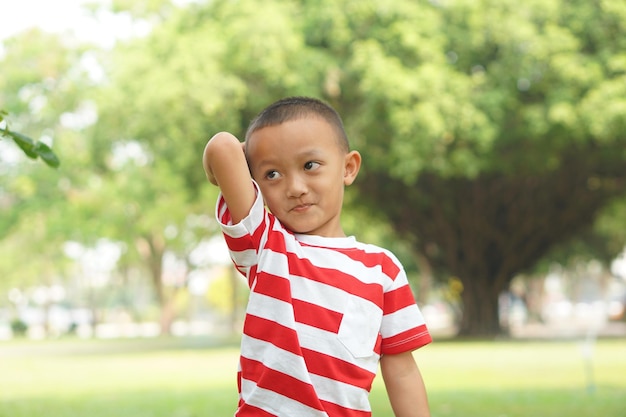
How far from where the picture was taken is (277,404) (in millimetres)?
2266

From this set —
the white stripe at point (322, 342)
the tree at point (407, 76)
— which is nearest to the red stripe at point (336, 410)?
the white stripe at point (322, 342)

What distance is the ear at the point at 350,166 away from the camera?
8.33 ft

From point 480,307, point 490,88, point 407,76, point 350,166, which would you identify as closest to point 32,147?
A: point 350,166

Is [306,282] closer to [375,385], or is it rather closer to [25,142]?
[25,142]

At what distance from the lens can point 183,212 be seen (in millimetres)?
36094

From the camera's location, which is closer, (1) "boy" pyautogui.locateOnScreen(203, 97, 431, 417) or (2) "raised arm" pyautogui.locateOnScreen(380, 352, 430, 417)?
(1) "boy" pyautogui.locateOnScreen(203, 97, 431, 417)

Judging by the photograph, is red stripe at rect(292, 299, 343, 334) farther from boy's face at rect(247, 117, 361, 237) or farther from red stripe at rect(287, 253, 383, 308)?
boy's face at rect(247, 117, 361, 237)

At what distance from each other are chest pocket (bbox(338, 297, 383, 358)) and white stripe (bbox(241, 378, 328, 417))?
17 centimetres

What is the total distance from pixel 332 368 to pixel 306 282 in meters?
0.20

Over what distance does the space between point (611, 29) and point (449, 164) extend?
4441 millimetres

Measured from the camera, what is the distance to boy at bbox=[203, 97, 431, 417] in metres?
2.27

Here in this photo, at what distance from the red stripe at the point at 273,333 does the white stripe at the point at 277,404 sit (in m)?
0.11

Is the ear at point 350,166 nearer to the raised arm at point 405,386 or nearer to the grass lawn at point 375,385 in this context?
the raised arm at point 405,386

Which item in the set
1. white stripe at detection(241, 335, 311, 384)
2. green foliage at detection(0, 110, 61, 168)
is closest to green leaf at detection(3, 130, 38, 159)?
green foliage at detection(0, 110, 61, 168)
